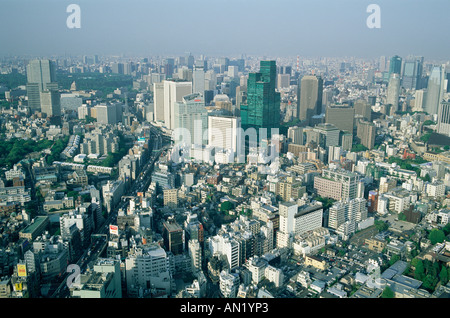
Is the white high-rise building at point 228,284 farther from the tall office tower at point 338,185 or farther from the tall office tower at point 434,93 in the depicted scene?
the tall office tower at point 434,93

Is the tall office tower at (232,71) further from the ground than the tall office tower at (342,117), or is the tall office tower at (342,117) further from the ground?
the tall office tower at (232,71)

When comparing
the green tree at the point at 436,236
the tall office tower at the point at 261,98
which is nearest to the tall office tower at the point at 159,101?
the tall office tower at the point at 261,98

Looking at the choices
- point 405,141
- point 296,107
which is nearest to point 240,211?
point 405,141

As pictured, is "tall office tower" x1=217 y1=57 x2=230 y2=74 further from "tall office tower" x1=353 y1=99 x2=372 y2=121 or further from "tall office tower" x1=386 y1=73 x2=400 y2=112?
"tall office tower" x1=353 y1=99 x2=372 y2=121

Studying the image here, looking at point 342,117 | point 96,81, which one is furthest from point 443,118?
point 96,81

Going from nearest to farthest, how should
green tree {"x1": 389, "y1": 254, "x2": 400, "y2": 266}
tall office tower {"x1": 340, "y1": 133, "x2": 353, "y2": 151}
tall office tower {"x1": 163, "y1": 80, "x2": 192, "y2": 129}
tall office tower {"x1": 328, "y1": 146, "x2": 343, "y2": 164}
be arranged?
green tree {"x1": 389, "y1": 254, "x2": 400, "y2": 266} → tall office tower {"x1": 328, "y1": 146, "x2": 343, "y2": 164} → tall office tower {"x1": 340, "y1": 133, "x2": 353, "y2": 151} → tall office tower {"x1": 163, "y1": 80, "x2": 192, "y2": 129}

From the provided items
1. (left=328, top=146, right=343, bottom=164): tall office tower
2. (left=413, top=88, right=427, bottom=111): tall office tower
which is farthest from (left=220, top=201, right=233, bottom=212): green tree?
(left=413, top=88, right=427, bottom=111): tall office tower

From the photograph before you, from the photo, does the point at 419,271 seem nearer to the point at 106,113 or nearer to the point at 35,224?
the point at 35,224
